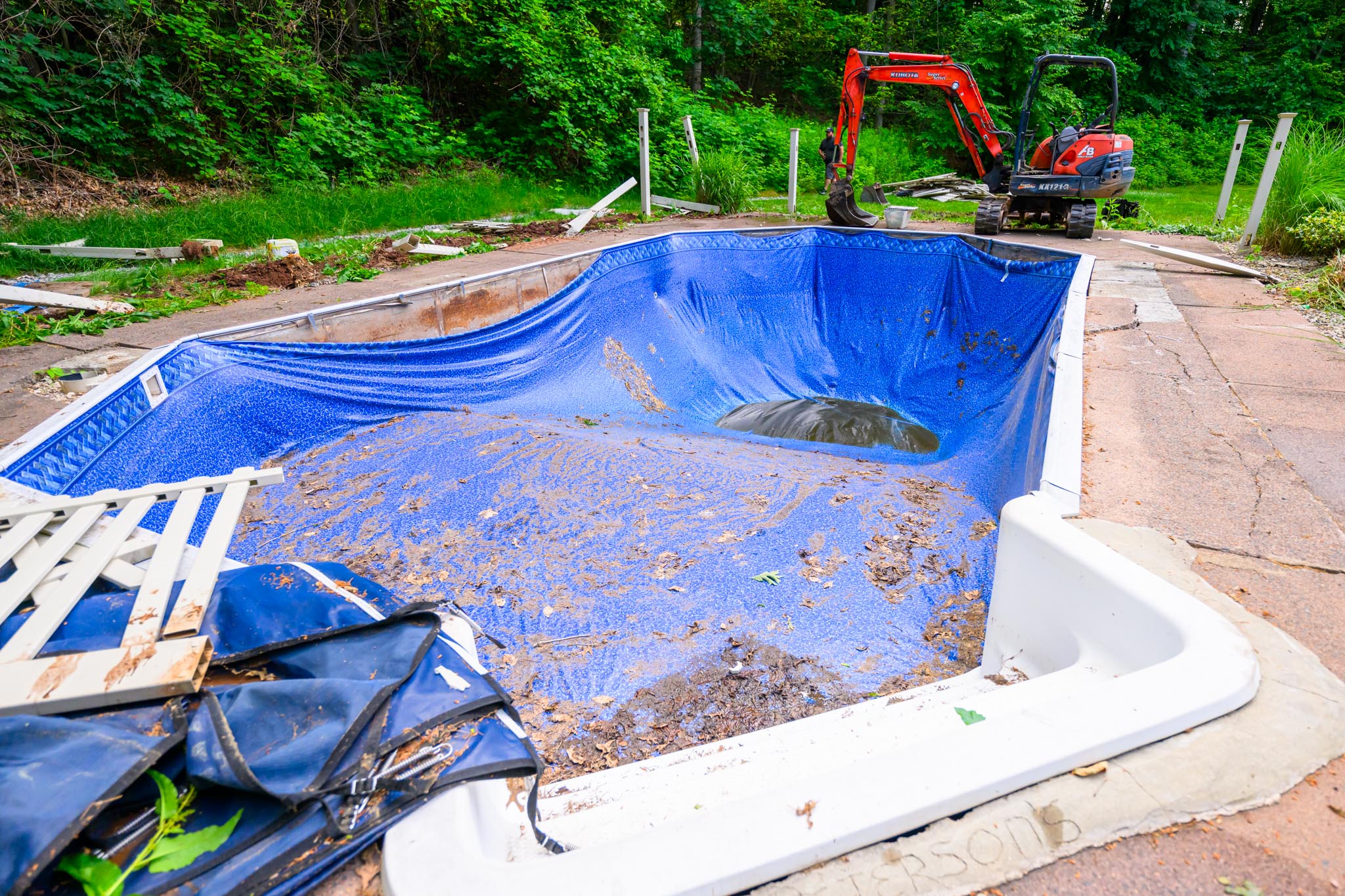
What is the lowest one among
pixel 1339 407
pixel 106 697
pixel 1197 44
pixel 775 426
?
pixel 775 426

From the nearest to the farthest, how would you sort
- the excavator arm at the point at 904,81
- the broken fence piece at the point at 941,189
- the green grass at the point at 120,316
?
the green grass at the point at 120,316 < the excavator arm at the point at 904,81 < the broken fence piece at the point at 941,189

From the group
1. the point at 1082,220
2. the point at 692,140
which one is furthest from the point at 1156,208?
the point at 692,140

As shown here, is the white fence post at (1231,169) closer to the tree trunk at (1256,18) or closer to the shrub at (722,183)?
the shrub at (722,183)

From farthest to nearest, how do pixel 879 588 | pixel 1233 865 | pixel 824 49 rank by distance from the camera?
1. pixel 824 49
2. pixel 879 588
3. pixel 1233 865

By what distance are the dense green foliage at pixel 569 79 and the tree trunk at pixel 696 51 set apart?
114mm

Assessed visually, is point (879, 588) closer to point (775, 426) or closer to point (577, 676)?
point (577, 676)

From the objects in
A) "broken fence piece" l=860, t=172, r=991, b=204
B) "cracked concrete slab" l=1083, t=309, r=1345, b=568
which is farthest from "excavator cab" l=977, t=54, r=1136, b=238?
"cracked concrete slab" l=1083, t=309, r=1345, b=568

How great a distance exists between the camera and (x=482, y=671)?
145cm

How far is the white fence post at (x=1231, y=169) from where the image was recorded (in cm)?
800

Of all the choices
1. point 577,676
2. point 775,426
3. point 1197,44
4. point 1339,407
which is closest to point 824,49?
point 1197,44

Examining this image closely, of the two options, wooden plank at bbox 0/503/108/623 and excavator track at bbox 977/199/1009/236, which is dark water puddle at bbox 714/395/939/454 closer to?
excavator track at bbox 977/199/1009/236

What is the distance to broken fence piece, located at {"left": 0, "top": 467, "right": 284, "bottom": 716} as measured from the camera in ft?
4.17

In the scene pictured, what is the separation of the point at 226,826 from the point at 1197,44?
24.8m

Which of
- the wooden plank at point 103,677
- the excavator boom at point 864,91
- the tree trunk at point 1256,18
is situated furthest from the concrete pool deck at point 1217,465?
the tree trunk at point 1256,18
